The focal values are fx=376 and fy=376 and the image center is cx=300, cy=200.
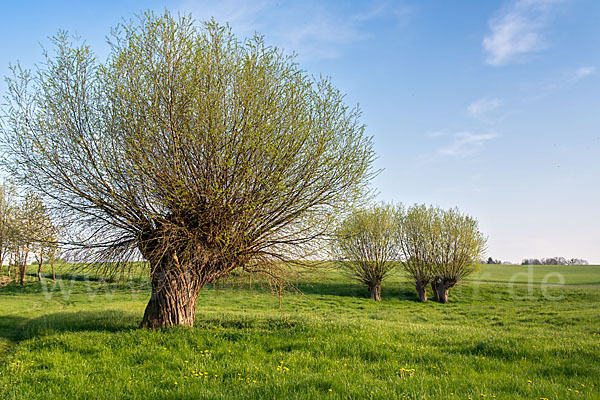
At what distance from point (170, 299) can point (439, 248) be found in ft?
96.5

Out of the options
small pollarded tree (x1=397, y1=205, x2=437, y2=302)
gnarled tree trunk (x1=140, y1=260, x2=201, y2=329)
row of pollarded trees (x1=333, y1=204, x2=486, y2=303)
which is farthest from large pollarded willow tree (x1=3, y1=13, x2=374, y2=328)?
small pollarded tree (x1=397, y1=205, x2=437, y2=302)

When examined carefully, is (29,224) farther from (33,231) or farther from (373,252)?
(373,252)

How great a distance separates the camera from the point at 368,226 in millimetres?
33625

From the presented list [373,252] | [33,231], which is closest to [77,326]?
[33,231]

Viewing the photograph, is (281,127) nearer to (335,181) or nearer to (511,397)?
(335,181)

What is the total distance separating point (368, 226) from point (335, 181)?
22.4 meters

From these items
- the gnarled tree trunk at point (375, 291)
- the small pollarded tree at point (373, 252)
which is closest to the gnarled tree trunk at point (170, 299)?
the small pollarded tree at point (373, 252)

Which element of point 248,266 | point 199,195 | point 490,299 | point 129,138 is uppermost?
point 129,138

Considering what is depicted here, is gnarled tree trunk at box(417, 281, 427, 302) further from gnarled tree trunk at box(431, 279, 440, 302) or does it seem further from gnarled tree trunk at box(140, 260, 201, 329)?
gnarled tree trunk at box(140, 260, 201, 329)

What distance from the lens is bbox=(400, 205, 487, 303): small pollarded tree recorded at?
35250mm

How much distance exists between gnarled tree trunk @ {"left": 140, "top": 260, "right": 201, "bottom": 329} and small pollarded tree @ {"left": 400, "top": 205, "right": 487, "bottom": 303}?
27216 mm

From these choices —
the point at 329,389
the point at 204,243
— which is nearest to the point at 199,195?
the point at 204,243

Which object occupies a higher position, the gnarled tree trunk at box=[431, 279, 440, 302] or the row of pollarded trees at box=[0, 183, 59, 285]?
the row of pollarded trees at box=[0, 183, 59, 285]

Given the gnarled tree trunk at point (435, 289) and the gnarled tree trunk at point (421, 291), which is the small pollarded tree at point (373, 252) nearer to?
the gnarled tree trunk at point (421, 291)
